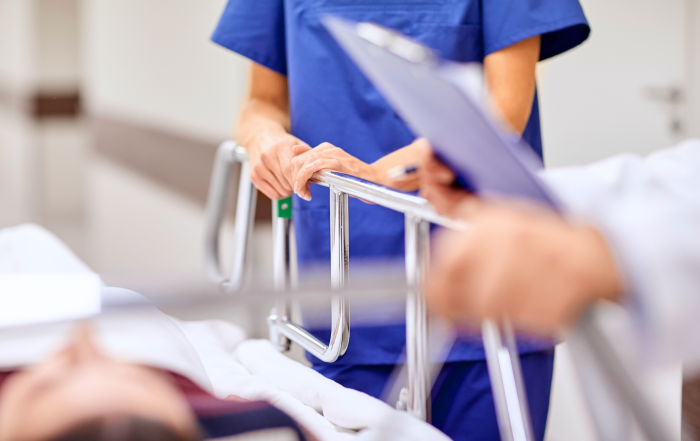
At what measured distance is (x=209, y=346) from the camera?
1.06 meters

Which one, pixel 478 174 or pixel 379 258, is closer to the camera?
pixel 478 174

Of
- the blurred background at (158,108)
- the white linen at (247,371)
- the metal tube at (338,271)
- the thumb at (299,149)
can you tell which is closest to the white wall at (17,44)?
the blurred background at (158,108)

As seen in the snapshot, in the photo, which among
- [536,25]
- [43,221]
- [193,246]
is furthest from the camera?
[43,221]

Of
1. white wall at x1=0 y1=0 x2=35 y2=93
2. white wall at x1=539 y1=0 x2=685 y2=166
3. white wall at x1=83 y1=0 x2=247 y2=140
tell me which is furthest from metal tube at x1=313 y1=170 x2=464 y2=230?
white wall at x1=0 y1=0 x2=35 y2=93

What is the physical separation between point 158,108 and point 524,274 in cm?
310

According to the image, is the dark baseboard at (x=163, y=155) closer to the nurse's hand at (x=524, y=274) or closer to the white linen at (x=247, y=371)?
the white linen at (x=247, y=371)

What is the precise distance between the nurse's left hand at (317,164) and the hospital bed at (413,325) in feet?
0.05

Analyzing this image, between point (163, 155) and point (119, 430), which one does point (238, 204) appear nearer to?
point (119, 430)

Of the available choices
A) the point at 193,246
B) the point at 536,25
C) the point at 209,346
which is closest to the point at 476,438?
the point at 209,346

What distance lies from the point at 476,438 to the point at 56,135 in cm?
426

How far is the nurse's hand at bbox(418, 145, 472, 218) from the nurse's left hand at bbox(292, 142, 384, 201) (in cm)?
A: 32

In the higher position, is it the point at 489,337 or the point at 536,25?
the point at 536,25

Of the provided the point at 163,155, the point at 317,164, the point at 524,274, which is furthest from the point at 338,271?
the point at 163,155

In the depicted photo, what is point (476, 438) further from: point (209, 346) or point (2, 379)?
point (2, 379)
